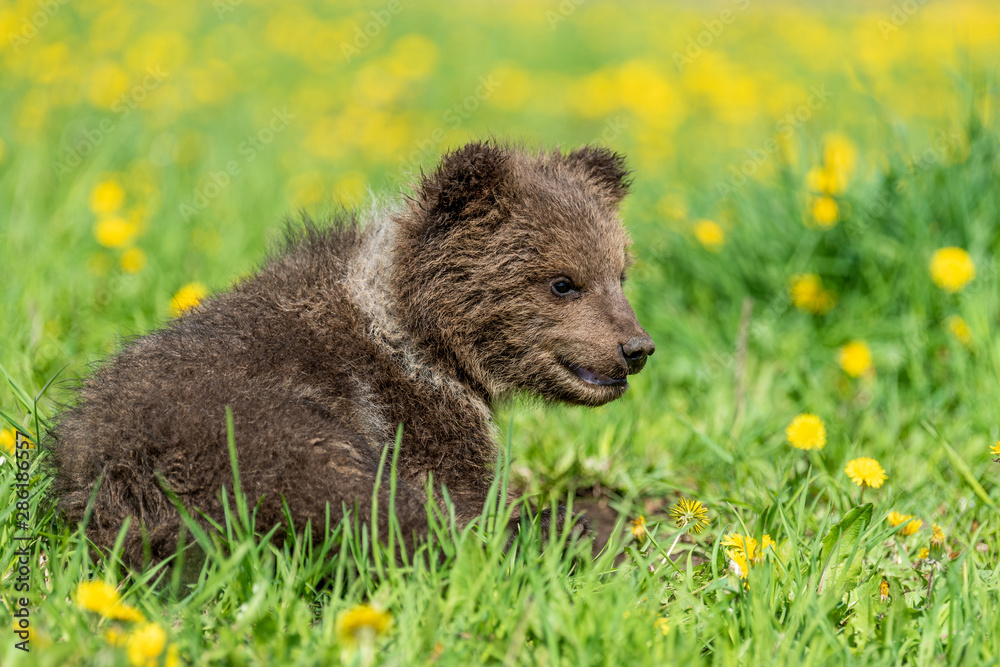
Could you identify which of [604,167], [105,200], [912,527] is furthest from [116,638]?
[105,200]

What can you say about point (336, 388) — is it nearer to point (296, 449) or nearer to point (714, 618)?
point (296, 449)

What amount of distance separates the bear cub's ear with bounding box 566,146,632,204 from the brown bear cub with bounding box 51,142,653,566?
0.19m

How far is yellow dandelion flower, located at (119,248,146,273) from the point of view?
5.76 metres

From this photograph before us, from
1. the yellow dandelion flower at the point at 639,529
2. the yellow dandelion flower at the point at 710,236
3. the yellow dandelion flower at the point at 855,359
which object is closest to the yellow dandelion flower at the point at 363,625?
the yellow dandelion flower at the point at 639,529

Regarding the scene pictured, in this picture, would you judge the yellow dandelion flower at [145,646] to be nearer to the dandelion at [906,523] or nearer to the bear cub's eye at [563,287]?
the bear cub's eye at [563,287]

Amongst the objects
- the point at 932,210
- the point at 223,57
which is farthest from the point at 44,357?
the point at 223,57

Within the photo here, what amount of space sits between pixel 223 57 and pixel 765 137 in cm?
697

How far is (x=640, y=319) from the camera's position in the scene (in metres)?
6.38

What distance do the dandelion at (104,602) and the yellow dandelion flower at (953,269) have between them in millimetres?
4714

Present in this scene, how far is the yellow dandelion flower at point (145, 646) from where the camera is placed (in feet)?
7.88

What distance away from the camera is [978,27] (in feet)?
48.4
